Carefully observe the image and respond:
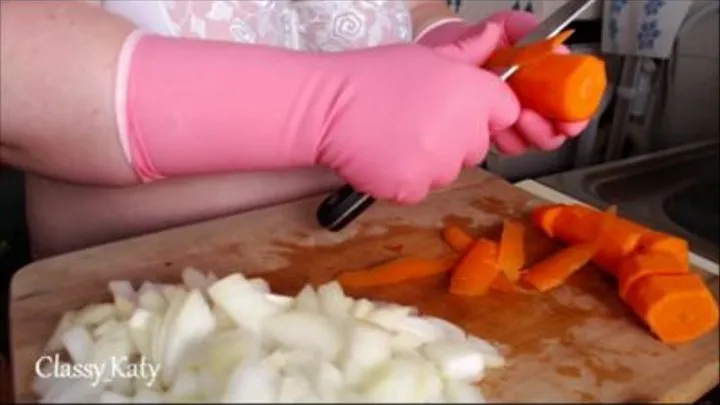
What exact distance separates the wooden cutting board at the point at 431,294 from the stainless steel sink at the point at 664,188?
527 millimetres

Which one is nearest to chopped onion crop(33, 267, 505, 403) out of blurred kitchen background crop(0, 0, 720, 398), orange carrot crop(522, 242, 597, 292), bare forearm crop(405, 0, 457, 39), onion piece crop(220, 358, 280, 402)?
onion piece crop(220, 358, 280, 402)

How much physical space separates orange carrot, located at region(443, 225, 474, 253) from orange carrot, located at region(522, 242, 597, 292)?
53 millimetres

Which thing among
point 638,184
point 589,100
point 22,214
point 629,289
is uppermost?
point 589,100

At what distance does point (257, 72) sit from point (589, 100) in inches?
8.9

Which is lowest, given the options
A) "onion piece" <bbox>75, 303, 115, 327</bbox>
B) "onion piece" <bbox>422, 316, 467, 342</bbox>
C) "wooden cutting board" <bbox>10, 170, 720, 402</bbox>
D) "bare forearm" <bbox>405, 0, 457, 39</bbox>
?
"wooden cutting board" <bbox>10, 170, 720, 402</bbox>

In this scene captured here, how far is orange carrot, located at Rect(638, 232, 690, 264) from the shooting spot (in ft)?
2.10

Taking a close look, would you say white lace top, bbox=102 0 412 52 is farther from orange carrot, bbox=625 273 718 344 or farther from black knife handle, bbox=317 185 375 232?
orange carrot, bbox=625 273 718 344

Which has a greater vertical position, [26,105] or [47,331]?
[26,105]

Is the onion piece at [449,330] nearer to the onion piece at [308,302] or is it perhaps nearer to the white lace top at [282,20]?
the onion piece at [308,302]

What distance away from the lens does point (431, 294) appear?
617mm

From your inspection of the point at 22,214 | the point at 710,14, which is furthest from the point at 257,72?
the point at 710,14

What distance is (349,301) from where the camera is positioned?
1.78 ft

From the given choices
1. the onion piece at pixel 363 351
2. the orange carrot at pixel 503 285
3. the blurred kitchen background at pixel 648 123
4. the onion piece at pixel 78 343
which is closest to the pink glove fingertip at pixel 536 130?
the orange carrot at pixel 503 285

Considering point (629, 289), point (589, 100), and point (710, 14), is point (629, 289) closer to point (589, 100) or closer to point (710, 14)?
point (589, 100)
